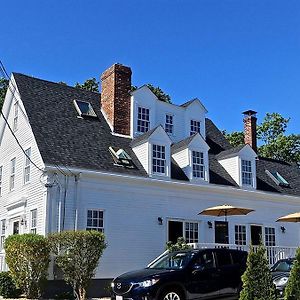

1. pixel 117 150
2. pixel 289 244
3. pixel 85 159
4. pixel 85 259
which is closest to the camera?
pixel 85 259

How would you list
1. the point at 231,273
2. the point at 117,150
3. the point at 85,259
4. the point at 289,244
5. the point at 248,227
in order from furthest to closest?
the point at 289,244, the point at 248,227, the point at 117,150, the point at 85,259, the point at 231,273

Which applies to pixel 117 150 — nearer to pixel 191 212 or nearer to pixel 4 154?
pixel 191 212

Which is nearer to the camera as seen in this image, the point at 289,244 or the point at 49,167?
the point at 49,167

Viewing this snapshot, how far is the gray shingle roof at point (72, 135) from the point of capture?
64.6ft

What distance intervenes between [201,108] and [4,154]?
33.4 feet

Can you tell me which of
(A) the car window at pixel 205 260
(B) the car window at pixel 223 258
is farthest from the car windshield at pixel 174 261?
(B) the car window at pixel 223 258

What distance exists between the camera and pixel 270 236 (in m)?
24.8

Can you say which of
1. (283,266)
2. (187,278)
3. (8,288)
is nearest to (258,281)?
(187,278)

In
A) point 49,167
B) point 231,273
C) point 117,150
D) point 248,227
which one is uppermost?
point 117,150

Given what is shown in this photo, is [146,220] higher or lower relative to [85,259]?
higher

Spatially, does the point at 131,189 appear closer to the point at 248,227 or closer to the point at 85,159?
the point at 85,159

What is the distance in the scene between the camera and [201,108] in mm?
26047

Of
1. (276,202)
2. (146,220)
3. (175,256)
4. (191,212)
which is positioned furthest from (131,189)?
(276,202)

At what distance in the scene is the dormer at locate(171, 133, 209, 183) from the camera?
22.4 m
